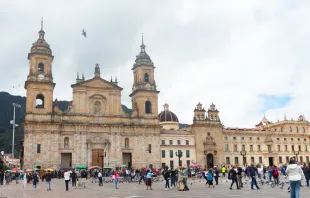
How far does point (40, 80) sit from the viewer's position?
5616 cm

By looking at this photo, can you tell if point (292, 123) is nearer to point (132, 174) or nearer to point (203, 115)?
point (203, 115)

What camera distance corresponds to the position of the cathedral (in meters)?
54.4

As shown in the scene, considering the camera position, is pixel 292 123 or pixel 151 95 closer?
pixel 151 95

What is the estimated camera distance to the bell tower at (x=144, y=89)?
62.8 metres

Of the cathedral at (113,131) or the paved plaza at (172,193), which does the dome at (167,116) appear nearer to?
the cathedral at (113,131)

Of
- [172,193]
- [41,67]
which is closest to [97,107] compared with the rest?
[41,67]

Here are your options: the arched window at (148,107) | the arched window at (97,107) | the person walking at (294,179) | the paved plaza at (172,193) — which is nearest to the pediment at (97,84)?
the arched window at (97,107)

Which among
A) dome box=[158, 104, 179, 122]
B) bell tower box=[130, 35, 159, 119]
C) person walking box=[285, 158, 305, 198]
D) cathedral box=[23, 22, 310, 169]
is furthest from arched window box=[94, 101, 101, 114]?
person walking box=[285, 158, 305, 198]

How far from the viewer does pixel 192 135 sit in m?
Answer: 67.4

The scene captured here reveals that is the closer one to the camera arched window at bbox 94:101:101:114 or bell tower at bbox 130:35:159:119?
arched window at bbox 94:101:101:114

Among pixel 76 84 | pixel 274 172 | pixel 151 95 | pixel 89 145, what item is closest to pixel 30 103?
pixel 76 84

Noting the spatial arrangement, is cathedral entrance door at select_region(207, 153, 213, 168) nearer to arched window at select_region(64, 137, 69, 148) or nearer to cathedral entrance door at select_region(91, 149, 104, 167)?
cathedral entrance door at select_region(91, 149, 104, 167)

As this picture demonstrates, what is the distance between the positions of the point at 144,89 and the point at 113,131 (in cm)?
1027

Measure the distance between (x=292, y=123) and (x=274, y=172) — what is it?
207 ft
